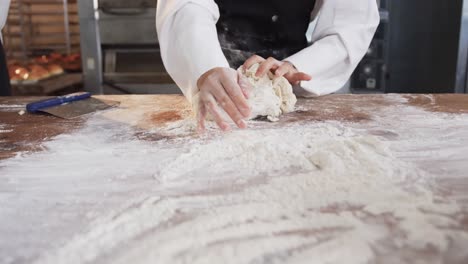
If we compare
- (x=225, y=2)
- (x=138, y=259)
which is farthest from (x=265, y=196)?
(x=225, y=2)

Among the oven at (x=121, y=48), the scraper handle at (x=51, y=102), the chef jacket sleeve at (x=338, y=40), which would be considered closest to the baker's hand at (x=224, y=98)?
the chef jacket sleeve at (x=338, y=40)

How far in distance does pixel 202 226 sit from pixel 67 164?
39 centimetres

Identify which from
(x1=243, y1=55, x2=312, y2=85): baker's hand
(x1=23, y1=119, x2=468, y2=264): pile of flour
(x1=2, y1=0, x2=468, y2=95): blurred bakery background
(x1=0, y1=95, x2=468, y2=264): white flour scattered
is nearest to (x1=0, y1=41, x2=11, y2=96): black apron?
(x1=2, y1=0, x2=468, y2=95): blurred bakery background

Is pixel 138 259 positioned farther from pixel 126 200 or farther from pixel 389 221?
pixel 389 221

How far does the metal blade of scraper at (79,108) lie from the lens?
1229 millimetres

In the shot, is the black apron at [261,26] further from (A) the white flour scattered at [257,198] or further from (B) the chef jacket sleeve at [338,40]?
(A) the white flour scattered at [257,198]

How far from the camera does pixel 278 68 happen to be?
122 cm

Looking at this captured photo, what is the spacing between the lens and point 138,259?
530mm

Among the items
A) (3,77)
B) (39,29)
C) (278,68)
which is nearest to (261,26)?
(278,68)

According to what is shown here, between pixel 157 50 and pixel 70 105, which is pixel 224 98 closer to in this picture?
pixel 70 105

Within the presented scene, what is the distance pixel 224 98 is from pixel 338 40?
555 mm

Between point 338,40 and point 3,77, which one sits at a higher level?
point 338,40

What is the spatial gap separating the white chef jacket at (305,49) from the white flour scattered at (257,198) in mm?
263

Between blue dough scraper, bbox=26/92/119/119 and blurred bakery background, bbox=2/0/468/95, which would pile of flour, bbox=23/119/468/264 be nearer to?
blue dough scraper, bbox=26/92/119/119
